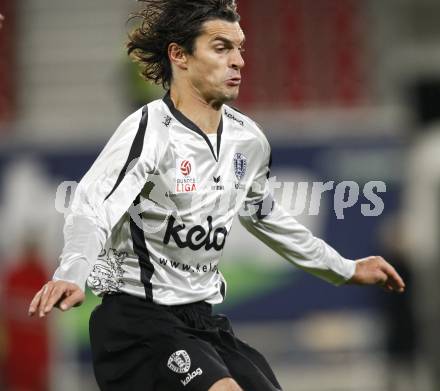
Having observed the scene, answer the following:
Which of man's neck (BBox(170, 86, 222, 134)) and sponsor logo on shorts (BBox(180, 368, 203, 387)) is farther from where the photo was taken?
man's neck (BBox(170, 86, 222, 134))

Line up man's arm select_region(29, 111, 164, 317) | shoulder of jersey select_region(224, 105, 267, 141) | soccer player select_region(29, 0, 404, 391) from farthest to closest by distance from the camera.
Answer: shoulder of jersey select_region(224, 105, 267, 141) → soccer player select_region(29, 0, 404, 391) → man's arm select_region(29, 111, 164, 317)

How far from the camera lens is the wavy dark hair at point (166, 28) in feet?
16.8

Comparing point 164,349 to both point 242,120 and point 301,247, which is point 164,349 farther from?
point 242,120

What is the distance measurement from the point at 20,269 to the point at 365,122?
384 cm

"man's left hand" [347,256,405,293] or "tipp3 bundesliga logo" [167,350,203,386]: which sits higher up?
"man's left hand" [347,256,405,293]

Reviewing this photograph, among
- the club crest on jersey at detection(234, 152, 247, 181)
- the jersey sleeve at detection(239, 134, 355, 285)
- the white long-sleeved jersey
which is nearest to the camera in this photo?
the white long-sleeved jersey

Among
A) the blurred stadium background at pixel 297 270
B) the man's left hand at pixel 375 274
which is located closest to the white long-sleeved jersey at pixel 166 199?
the man's left hand at pixel 375 274

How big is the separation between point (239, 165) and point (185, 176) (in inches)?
13.9

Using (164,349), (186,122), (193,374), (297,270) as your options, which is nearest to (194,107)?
(186,122)

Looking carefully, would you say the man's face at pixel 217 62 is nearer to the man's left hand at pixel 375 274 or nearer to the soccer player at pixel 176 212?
the soccer player at pixel 176 212

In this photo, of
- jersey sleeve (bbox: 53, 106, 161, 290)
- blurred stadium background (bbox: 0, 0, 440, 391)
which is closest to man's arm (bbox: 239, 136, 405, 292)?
jersey sleeve (bbox: 53, 106, 161, 290)

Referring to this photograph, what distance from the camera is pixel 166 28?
5203 mm

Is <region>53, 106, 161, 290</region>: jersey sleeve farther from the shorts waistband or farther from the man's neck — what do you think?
the shorts waistband

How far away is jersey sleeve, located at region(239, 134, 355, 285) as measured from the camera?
5531 mm
